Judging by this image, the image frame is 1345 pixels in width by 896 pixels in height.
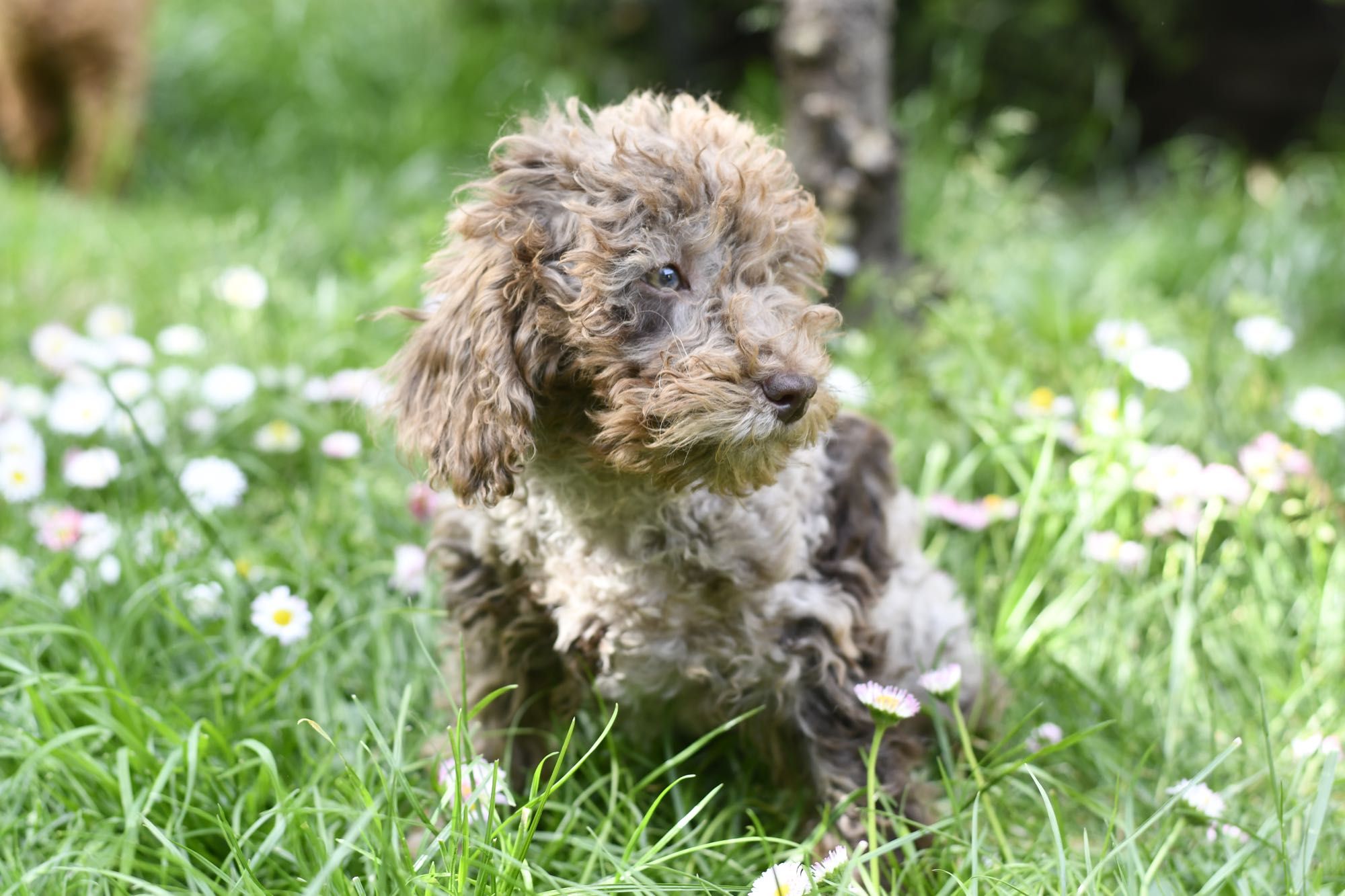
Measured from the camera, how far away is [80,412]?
3479mm

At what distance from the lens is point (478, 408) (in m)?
2.12

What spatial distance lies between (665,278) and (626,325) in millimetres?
115

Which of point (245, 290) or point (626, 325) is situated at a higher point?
point (626, 325)

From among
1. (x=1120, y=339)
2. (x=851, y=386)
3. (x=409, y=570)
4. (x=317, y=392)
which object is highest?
(x=851, y=386)

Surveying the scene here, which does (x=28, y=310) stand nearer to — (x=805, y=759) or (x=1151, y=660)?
(x=805, y=759)

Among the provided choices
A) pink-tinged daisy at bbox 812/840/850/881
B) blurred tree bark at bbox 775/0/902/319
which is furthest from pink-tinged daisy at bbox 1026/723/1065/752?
blurred tree bark at bbox 775/0/902/319

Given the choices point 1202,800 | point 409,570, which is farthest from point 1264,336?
point 409,570

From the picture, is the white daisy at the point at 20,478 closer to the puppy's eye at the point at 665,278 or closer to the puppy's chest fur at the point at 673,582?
A: the puppy's chest fur at the point at 673,582

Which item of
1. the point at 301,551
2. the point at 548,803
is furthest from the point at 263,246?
the point at 548,803

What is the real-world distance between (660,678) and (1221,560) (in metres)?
1.71

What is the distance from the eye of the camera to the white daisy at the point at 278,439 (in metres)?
3.61

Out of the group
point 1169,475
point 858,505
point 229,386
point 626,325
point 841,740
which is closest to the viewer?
point 626,325

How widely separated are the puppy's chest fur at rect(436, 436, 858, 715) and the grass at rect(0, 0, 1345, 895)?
225 mm

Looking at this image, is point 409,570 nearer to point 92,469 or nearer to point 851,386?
point 92,469
